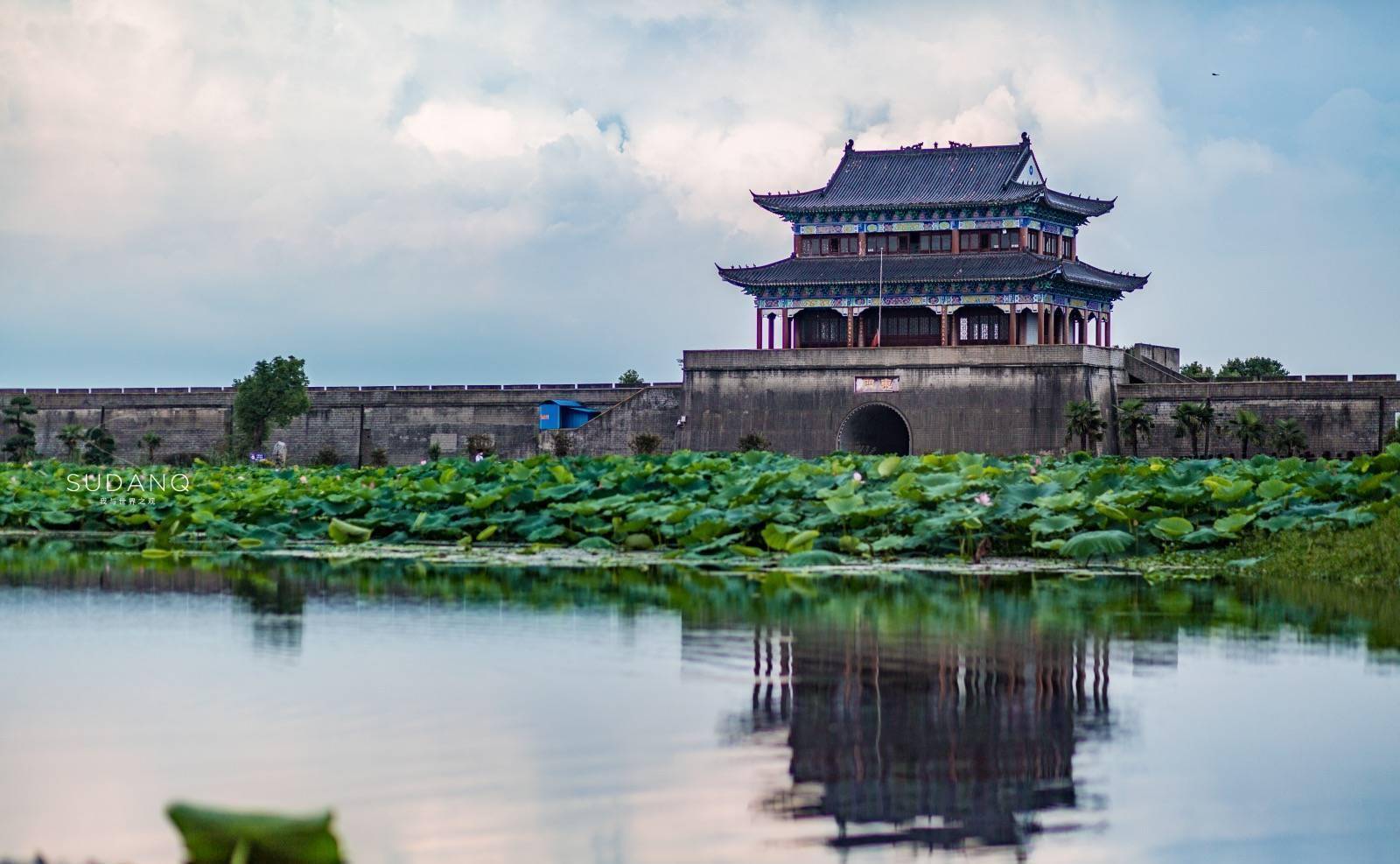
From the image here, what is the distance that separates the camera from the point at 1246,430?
30.0 m

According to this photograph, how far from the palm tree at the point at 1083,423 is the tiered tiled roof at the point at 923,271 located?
3977mm

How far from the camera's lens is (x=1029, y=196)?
34.9 m

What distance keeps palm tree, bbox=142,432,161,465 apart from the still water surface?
27.0 meters

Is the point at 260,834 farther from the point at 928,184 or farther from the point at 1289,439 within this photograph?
the point at 928,184

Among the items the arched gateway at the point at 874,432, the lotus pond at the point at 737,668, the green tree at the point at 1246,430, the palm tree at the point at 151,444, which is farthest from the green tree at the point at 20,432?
the green tree at the point at 1246,430

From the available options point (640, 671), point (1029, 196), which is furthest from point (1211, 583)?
point (1029, 196)

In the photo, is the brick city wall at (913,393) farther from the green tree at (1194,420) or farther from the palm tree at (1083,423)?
the green tree at (1194,420)

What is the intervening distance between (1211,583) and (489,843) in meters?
7.50

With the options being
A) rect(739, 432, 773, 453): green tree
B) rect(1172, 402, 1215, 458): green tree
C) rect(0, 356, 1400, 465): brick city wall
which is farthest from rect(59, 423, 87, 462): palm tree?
rect(1172, 402, 1215, 458): green tree

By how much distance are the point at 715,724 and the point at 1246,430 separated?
2556cm

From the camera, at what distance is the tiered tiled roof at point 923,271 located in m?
34.7

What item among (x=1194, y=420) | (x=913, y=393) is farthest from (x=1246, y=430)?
(x=913, y=393)

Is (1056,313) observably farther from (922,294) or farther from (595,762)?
(595,762)

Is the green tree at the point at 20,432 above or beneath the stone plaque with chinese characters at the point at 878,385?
beneath
